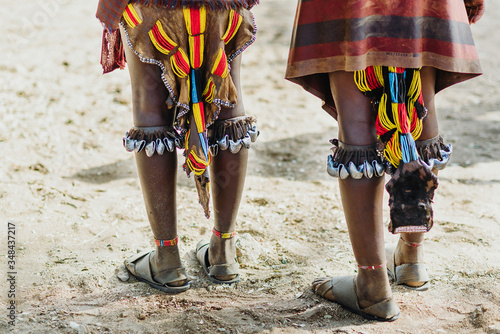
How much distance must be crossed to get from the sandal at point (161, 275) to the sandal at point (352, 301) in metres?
0.58

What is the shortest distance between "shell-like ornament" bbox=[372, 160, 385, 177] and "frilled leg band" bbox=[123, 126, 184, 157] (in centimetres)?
80

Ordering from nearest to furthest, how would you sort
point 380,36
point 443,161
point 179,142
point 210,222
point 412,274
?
point 380,36, point 443,161, point 179,142, point 412,274, point 210,222

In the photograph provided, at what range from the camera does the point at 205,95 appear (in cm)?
201

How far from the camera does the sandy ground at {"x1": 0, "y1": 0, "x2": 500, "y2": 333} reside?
194 centimetres

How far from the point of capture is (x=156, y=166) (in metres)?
2.01

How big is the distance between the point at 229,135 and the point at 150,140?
0.33 meters

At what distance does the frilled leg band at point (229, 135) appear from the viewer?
2076 millimetres

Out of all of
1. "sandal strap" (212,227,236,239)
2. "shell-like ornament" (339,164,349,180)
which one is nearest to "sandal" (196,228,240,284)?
"sandal strap" (212,227,236,239)

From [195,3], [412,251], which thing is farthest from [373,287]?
[195,3]

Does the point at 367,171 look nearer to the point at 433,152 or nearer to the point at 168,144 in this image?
the point at 433,152

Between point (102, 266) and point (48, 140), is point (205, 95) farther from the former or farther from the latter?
point (48, 140)

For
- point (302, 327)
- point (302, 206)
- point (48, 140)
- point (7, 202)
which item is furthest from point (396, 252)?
point (48, 140)

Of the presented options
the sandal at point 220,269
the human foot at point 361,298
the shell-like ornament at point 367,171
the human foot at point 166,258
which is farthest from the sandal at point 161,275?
the shell-like ornament at point 367,171

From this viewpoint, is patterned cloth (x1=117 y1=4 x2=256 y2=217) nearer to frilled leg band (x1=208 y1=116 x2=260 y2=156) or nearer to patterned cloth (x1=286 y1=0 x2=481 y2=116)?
frilled leg band (x1=208 y1=116 x2=260 y2=156)
